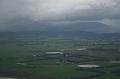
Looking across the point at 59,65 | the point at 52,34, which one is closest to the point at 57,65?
the point at 59,65

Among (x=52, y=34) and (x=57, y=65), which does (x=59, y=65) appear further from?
(x=52, y=34)

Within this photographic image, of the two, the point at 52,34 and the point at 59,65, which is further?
the point at 52,34

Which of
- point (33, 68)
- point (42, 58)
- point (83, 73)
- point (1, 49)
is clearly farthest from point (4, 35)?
point (83, 73)

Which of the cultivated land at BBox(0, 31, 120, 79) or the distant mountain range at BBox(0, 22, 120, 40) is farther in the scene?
the distant mountain range at BBox(0, 22, 120, 40)

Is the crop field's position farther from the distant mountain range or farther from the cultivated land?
the distant mountain range

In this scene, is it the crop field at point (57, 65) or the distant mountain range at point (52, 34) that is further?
the distant mountain range at point (52, 34)

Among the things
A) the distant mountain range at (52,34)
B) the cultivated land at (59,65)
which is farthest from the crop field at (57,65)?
the distant mountain range at (52,34)

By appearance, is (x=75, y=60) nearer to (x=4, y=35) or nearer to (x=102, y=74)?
(x=102, y=74)

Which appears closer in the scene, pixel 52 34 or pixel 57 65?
pixel 57 65

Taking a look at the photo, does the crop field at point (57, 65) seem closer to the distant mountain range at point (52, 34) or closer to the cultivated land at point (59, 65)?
the cultivated land at point (59, 65)

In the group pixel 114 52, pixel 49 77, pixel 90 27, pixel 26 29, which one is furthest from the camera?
pixel 90 27

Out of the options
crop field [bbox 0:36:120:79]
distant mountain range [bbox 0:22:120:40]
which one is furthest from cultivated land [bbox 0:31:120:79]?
distant mountain range [bbox 0:22:120:40]
